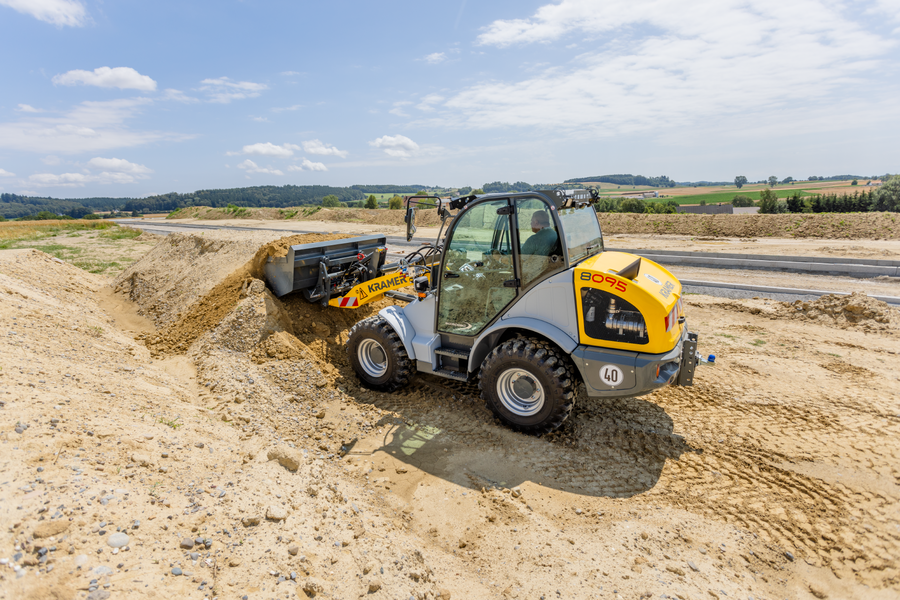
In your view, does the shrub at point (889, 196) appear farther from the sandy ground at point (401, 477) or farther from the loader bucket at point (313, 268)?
the loader bucket at point (313, 268)

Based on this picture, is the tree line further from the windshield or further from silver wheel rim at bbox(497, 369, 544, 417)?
silver wheel rim at bbox(497, 369, 544, 417)

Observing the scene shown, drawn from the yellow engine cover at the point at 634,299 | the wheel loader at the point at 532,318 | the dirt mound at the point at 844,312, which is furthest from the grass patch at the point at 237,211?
the yellow engine cover at the point at 634,299

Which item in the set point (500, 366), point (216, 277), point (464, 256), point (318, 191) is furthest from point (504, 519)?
point (318, 191)

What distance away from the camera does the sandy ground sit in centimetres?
Result: 278

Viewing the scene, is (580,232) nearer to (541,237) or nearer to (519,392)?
(541,237)

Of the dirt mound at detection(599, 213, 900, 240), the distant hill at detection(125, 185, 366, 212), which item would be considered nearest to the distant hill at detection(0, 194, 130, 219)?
the distant hill at detection(125, 185, 366, 212)

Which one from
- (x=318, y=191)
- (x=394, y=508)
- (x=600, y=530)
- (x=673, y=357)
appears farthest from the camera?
(x=318, y=191)

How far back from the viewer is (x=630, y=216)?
26.2m

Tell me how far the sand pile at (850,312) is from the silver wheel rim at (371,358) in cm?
776

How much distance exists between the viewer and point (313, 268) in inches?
277

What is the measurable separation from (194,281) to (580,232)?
7.76m

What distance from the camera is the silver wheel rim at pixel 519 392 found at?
4734mm

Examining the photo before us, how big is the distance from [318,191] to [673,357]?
122 metres

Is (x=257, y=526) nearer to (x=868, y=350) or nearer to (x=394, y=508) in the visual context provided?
(x=394, y=508)
